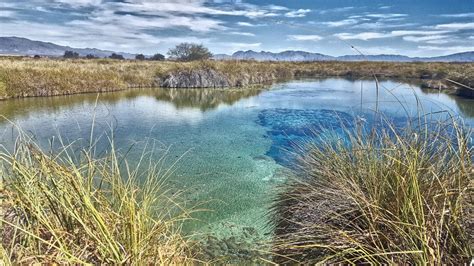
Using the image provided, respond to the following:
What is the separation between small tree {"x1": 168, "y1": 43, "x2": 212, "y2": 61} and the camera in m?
57.1

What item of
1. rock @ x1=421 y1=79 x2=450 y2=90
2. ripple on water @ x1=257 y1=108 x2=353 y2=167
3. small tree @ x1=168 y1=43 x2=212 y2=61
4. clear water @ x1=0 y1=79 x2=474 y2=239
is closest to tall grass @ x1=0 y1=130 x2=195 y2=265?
clear water @ x1=0 y1=79 x2=474 y2=239

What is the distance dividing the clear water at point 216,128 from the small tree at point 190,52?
38308 mm

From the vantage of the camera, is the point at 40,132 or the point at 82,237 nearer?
the point at 82,237

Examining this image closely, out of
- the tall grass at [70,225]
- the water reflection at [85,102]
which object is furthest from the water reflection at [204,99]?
the tall grass at [70,225]

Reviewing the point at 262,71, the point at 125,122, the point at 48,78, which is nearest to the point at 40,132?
the point at 125,122

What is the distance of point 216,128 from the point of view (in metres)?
11.3

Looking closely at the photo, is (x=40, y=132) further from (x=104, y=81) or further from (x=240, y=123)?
(x=104, y=81)

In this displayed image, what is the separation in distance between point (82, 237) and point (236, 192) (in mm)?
4218

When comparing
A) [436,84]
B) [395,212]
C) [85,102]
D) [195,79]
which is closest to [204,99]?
[85,102]

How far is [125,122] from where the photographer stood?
1155cm

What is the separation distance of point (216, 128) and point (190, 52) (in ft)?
164

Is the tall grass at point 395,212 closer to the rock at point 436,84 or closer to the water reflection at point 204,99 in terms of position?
the rock at point 436,84

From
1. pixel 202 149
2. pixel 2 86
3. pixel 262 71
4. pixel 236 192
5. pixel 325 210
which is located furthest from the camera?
pixel 262 71

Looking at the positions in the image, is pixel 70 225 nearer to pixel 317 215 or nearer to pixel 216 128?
pixel 317 215
